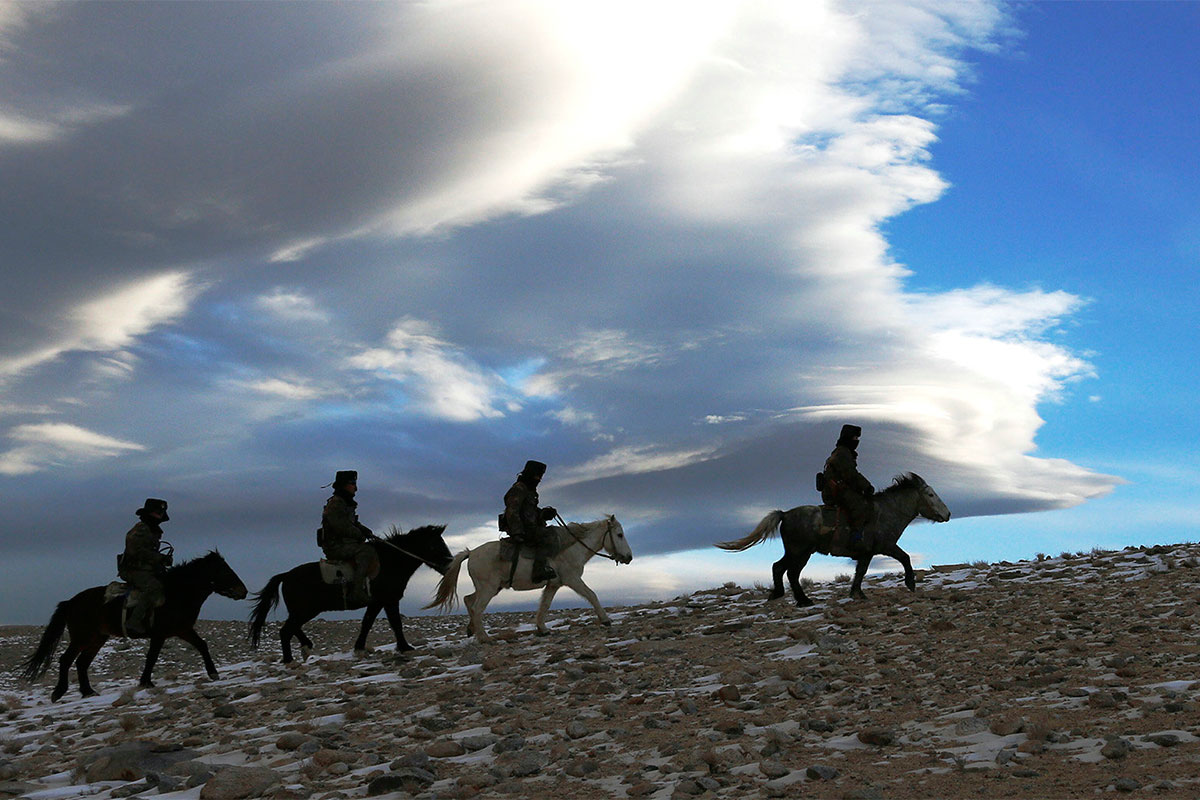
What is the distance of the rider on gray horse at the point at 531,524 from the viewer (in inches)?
691

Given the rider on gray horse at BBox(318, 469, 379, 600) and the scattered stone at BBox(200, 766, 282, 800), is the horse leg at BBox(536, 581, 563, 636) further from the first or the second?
the scattered stone at BBox(200, 766, 282, 800)

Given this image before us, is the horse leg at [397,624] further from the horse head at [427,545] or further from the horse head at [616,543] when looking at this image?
the horse head at [616,543]

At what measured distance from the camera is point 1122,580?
56.3ft

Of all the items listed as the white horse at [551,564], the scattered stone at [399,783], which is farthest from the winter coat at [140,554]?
the scattered stone at [399,783]

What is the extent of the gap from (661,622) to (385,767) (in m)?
8.24

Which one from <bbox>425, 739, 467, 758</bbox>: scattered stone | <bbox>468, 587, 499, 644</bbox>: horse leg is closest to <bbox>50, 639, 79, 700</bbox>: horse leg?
<bbox>468, 587, 499, 644</bbox>: horse leg

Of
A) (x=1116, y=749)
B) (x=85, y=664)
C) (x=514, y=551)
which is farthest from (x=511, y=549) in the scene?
(x=1116, y=749)

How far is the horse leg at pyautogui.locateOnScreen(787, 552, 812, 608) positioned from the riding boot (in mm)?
4109

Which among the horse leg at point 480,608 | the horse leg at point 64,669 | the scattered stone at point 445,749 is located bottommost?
the scattered stone at point 445,749

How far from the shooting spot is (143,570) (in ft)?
61.7

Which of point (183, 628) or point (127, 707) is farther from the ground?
point (183, 628)

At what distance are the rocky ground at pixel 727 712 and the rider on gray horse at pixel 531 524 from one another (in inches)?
48.9

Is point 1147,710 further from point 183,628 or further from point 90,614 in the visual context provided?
point 90,614

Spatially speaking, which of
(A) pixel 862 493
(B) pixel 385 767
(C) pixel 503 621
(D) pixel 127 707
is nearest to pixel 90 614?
(D) pixel 127 707
